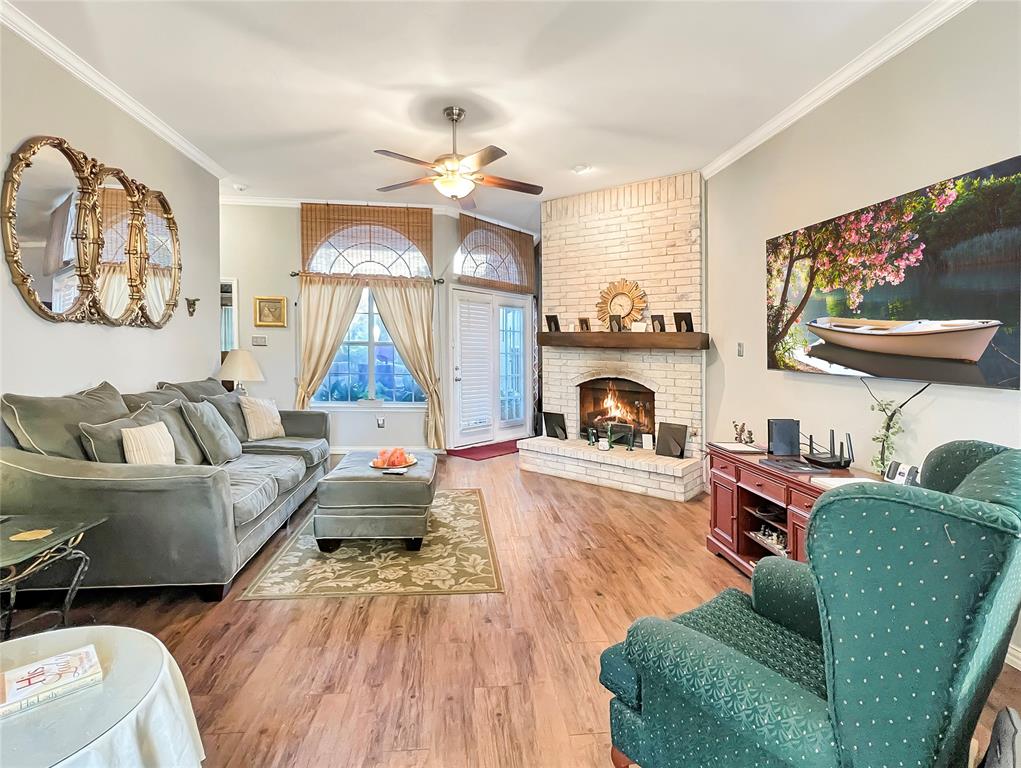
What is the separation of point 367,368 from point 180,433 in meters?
2.90

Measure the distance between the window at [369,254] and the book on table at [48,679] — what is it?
5.14 meters

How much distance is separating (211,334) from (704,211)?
15.7ft

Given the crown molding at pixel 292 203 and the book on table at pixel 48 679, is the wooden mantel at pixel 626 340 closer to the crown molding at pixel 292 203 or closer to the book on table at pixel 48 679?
the crown molding at pixel 292 203

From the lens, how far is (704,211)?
463cm

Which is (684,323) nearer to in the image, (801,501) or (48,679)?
(801,501)

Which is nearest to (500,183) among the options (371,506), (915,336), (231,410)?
(371,506)

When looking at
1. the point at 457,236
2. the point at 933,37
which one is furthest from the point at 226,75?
the point at 933,37

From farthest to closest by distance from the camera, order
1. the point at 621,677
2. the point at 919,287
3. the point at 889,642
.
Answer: the point at 919,287
the point at 621,677
the point at 889,642

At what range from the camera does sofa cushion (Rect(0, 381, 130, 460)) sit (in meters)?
2.47

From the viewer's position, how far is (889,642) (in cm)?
82

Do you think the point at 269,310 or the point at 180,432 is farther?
the point at 269,310

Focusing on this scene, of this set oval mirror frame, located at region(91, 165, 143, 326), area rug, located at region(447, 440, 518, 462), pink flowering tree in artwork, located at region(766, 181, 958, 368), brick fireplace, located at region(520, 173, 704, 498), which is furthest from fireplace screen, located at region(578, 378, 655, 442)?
oval mirror frame, located at region(91, 165, 143, 326)

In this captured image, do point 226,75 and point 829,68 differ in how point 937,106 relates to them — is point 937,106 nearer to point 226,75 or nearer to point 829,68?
point 829,68

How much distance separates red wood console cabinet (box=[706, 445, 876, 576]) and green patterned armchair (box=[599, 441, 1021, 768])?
5.14ft
